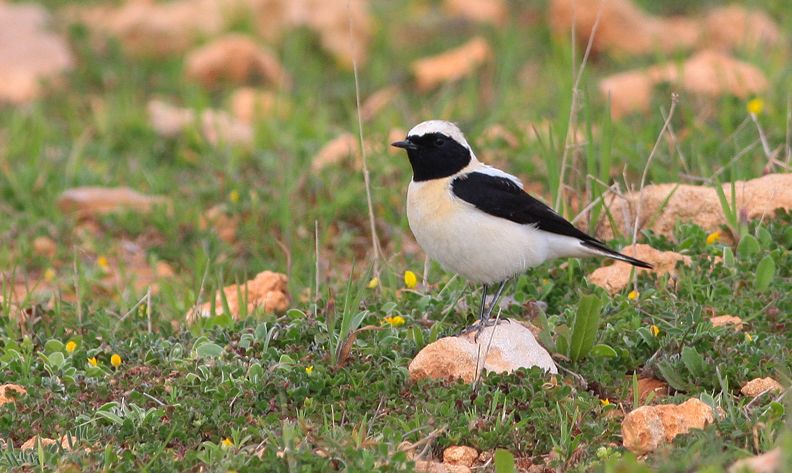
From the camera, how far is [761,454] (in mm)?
4203

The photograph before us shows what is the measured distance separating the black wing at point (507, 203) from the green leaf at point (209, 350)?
1228 millimetres

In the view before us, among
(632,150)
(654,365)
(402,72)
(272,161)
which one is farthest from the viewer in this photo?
(402,72)

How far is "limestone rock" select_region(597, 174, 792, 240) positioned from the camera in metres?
6.39

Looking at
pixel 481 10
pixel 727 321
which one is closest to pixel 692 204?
pixel 727 321

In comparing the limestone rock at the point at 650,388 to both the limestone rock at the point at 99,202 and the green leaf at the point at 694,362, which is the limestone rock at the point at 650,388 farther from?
the limestone rock at the point at 99,202

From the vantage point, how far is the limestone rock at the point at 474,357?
197 inches

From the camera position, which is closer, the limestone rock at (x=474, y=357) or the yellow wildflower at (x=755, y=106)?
the limestone rock at (x=474, y=357)

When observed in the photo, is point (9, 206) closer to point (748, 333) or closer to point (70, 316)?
point (70, 316)

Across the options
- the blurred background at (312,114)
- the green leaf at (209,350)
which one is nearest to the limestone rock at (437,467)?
the green leaf at (209,350)

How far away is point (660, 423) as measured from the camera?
4.47m

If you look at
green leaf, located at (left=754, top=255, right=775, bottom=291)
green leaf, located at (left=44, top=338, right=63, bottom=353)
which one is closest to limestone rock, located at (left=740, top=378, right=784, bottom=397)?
green leaf, located at (left=754, top=255, right=775, bottom=291)

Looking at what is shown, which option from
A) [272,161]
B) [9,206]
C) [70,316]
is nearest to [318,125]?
[272,161]

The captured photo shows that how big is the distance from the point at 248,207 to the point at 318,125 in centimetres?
155

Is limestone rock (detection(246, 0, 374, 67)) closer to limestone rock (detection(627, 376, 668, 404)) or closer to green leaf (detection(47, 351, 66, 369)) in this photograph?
green leaf (detection(47, 351, 66, 369))
